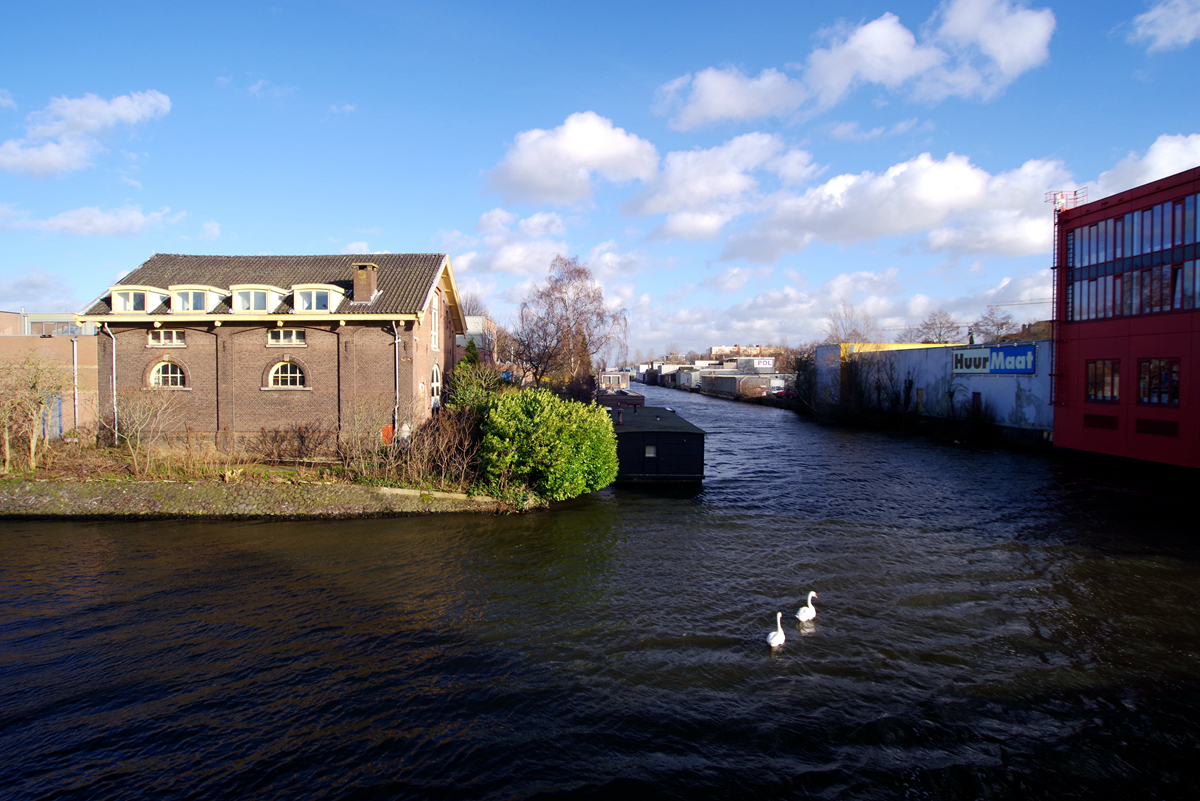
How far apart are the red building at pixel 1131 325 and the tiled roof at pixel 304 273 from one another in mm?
24810

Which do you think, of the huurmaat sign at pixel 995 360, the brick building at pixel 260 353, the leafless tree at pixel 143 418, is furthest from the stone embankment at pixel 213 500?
the huurmaat sign at pixel 995 360

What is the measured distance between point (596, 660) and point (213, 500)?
11974 mm

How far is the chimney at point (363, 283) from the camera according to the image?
20422mm

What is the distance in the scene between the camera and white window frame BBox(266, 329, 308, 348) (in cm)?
1994

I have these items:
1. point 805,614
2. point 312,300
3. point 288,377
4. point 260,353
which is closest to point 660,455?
point 805,614

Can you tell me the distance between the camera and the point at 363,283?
2042cm

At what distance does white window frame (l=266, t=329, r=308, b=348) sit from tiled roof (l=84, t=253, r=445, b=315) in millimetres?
757

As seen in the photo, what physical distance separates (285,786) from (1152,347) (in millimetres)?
27500

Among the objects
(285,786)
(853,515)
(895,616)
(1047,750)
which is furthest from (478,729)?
(853,515)

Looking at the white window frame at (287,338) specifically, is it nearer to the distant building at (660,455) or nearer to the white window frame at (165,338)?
the white window frame at (165,338)

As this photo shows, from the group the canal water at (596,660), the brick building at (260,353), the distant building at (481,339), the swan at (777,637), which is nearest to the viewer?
the canal water at (596,660)

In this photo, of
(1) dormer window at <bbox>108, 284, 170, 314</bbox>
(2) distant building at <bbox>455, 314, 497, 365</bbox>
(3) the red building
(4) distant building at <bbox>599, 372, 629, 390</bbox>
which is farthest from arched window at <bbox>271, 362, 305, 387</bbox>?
(4) distant building at <bbox>599, 372, 629, 390</bbox>

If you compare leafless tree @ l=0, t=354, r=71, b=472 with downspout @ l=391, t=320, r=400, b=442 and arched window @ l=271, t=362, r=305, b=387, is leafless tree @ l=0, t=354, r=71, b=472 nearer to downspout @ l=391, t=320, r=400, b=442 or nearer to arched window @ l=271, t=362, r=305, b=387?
arched window @ l=271, t=362, r=305, b=387

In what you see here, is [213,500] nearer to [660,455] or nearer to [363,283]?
[363,283]
